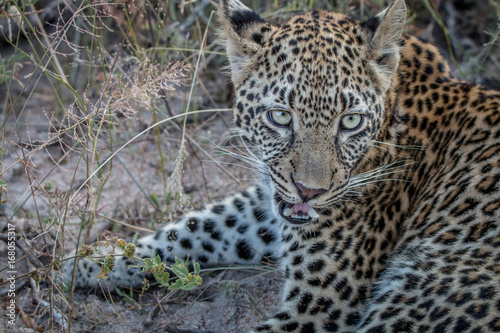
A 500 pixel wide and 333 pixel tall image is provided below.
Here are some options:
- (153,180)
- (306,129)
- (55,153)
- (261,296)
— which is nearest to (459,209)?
(306,129)

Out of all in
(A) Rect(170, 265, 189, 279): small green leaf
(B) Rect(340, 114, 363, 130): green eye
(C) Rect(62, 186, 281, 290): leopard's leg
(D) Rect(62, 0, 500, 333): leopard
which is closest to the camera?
(A) Rect(170, 265, 189, 279): small green leaf

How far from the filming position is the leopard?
375 cm

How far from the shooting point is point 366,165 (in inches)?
168

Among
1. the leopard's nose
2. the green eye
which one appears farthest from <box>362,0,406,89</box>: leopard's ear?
the leopard's nose

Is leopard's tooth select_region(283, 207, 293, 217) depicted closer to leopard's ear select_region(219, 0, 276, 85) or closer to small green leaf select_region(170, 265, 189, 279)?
small green leaf select_region(170, 265, 189, 279)

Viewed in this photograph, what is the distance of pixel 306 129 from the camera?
3883 mm

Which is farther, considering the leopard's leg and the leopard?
the leopard's leg

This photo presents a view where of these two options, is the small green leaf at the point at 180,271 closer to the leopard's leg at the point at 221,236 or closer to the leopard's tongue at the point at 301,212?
the leopard's tongue at the point at 301,212

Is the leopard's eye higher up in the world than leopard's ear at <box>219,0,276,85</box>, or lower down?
lower down

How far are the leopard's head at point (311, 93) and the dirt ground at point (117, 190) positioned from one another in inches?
28.0

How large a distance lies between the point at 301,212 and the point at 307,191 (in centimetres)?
27

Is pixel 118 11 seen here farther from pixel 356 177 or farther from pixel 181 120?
pixel 356 177

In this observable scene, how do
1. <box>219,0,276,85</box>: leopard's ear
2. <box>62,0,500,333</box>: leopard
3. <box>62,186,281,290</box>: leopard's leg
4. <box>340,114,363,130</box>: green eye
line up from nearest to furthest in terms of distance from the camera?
1. <box>62,0,500,333</box>: leopard
2. <box>340,114,363,130</box>: green eye
3. <box>219,0,276,85</box>: leopard's ear
4. <box>62,186,281,290</box>: leopard's leg

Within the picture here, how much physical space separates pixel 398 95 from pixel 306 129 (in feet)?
2.98
